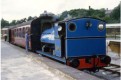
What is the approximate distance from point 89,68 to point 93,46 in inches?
40.2

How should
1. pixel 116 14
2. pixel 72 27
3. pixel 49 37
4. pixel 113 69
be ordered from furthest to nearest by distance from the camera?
pixel 116 14 → pixel 49 37 → pixel 113 69 → pixel 72 27

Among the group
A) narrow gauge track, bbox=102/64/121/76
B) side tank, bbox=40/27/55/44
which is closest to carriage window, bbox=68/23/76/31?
narrow gauge track, bbox=102/64/121/76

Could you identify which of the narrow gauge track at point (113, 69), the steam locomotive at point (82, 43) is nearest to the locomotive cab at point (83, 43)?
the steam locomotive at point (82, 43)

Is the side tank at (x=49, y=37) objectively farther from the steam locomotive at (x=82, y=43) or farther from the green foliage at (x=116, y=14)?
the green foliage at (x=116, y=14)

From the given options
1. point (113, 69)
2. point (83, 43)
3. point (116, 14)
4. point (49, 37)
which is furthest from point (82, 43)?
point (116, 14)

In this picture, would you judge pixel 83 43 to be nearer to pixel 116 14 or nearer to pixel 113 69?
pixel 113 69

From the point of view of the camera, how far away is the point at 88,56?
14898 mm

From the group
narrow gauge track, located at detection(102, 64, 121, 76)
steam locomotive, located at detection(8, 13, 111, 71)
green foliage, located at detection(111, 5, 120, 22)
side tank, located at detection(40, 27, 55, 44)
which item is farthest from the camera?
green foliage, located at detection(111, 5, 120, 22)

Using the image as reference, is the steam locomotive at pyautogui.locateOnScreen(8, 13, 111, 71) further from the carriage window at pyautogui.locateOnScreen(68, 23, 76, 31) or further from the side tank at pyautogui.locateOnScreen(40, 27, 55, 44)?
the side tank at pyautogui.locateOnScreen(40, 27, 55, 44)

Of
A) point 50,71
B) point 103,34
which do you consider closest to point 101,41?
point 103,34

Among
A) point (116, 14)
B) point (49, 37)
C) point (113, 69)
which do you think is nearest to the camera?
point (113, 69)

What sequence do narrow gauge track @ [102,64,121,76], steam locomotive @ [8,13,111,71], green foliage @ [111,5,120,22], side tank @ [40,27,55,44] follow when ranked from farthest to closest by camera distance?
green foliage @ [111,5,120,22] < side tank @ [40,27,55,44] < narrow gauge track @ [102,64,121,76] < steam locomotive @ [8,13,111,71]

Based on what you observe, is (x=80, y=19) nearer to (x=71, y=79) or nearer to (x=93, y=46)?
(x=93, y=46)

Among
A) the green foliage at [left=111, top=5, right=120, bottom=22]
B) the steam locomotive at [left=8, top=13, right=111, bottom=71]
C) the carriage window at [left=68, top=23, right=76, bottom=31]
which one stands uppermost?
the green foliage at [left=111, top=5, right=120, bottom=22]
